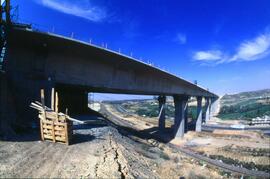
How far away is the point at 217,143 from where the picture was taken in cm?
4691

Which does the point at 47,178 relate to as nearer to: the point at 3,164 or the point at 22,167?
the point at 22,167

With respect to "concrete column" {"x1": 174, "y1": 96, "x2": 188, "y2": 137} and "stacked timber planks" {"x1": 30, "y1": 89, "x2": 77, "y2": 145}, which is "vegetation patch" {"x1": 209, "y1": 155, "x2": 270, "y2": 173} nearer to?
"concrete column" {"x1": 174, "y1": 96, "x2": 188, "y2": 137}

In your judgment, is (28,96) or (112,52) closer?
(28,96)

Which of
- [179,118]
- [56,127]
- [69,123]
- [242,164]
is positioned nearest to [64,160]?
[69,123]

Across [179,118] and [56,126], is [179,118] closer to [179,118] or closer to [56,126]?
[179,118]

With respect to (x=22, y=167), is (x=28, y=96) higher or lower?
higher

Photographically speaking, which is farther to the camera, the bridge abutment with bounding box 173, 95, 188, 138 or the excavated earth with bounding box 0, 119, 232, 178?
the bridge abutment with bounding box 173, 95, 188, 138

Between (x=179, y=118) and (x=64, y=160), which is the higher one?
(x=64, y=160)

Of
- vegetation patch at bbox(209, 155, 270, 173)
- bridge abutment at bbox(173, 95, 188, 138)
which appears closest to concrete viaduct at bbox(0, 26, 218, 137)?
vegetation patch at bbox(209, 155, 270, 173)

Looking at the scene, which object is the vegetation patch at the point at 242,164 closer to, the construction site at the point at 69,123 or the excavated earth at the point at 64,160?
the construction site at the point at 69,123

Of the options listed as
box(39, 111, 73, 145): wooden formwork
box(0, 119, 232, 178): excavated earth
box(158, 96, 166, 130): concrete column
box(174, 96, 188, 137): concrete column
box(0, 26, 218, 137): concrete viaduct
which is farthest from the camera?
box(158, 96, 166, 130): concrete column

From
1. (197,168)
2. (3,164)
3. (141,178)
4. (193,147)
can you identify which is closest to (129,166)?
(141,178)

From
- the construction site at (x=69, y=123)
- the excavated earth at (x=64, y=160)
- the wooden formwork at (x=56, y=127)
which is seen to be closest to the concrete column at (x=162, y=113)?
the construction site at (x=69, y=123)

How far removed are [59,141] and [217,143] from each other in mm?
37461
